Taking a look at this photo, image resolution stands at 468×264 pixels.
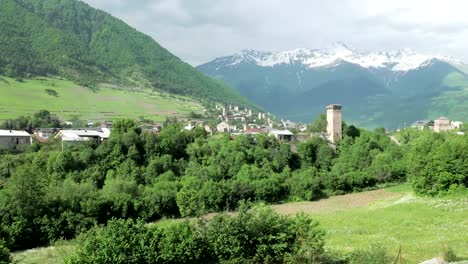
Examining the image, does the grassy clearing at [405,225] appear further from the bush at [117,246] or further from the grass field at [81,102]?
the grass field at [81,102]

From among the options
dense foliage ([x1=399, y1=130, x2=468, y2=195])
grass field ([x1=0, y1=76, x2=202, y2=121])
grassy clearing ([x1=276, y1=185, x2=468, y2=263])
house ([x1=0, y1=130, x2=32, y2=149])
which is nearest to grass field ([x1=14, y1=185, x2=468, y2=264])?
grassy clearing ([x1=276, y1=185, x2=468, y2=263])

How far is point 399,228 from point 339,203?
25.4m

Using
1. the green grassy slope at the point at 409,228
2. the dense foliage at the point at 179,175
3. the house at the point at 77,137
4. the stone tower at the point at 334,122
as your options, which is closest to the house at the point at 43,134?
the house at the point at 77,137

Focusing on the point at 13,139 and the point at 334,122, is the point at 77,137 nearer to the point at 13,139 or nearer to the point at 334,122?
the point at 13,139

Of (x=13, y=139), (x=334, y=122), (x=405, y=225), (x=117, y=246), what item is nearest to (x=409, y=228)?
(x=405, y=225)

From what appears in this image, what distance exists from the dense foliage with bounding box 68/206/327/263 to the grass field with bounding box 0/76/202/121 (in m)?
96.1

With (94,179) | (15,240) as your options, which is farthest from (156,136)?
(15,240)

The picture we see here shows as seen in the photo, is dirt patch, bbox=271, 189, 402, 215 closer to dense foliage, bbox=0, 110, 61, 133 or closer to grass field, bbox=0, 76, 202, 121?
dense foliage, bbox=0, 110, 61, 133

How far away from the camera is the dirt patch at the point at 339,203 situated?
59594 mm

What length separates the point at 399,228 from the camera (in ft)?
125

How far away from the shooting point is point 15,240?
1652 inches

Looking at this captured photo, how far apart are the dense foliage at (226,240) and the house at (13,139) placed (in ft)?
172

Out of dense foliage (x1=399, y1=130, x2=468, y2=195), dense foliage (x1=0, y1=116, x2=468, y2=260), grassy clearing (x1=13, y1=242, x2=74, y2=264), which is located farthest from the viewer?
dense foliage (x1=399, y1=130, x2=468, y2=195)

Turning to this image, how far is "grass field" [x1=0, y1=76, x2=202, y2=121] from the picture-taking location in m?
130
